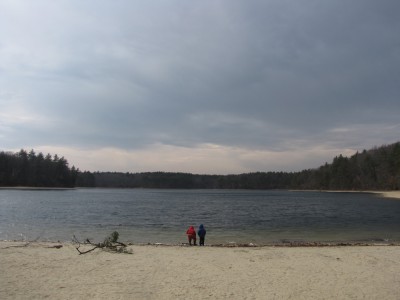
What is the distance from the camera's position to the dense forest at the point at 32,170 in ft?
518

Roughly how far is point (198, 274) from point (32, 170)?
561ft

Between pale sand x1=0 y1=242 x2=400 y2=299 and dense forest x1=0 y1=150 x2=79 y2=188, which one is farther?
dense forest x1=0 y1=150 x2=79 y2=188

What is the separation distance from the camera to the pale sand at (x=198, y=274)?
11.3 meters

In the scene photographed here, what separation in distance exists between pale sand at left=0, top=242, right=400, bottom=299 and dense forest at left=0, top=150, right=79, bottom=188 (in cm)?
15711

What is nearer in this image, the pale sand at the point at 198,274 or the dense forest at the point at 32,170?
the pale sand at the point at 198,274

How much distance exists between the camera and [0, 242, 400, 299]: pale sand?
443 inches

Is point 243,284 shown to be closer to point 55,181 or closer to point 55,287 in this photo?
point 55,287

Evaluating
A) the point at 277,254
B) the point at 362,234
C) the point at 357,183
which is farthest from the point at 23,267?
Result: the point at 357,183

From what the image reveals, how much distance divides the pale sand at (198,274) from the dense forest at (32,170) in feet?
515

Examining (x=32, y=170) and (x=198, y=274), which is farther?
(x=32, y=170)

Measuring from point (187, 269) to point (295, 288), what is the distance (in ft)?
15.1

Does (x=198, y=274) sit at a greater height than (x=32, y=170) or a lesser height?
lesser

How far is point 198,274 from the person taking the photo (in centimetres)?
1391

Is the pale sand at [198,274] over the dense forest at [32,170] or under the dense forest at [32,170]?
under
